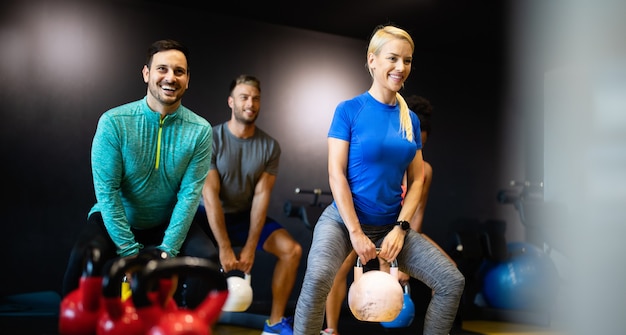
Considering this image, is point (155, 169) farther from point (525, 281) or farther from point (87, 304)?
point (525, 281)

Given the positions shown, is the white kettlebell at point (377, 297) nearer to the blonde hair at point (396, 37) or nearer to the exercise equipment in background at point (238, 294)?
the blonde hair at point (396, 37)

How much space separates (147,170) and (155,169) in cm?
4

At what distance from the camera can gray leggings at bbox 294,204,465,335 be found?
288cm

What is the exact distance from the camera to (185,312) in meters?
1.67

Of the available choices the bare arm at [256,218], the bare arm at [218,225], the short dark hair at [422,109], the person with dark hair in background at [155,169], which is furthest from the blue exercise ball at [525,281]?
the person with dark hair in background at [155,169]

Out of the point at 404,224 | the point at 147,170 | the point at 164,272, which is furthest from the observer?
the point at 147,170

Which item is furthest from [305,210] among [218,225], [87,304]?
[87,304]

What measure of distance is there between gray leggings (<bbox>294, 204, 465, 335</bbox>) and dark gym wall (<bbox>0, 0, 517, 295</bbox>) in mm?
3044

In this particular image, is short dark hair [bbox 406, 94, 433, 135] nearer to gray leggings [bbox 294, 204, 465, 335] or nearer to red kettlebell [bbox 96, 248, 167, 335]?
gray leggings [bbox 294, 204, 465, 335]

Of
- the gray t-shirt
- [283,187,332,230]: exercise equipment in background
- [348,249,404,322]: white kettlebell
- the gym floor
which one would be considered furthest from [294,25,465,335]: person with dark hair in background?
[283,187,332,230]: exercise equipment in background

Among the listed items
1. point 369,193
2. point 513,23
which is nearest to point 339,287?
point 369,193

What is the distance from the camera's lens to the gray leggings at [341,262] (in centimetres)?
288

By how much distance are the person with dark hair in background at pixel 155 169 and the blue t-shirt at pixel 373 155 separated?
814 millimetres

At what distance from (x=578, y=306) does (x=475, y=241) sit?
3246 millimetres
